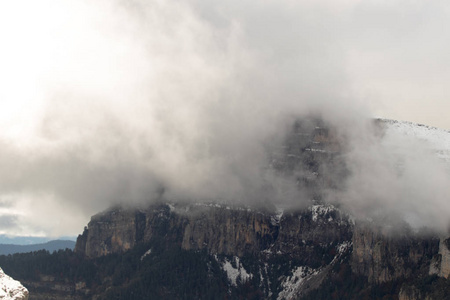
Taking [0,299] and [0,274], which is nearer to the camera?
[0,299]

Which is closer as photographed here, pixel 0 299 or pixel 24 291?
pixel 0 299

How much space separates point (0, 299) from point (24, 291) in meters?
14.8

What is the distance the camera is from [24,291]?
172125 millimetres

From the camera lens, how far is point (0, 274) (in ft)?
555

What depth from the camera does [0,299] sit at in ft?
516

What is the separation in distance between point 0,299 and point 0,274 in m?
12.9
